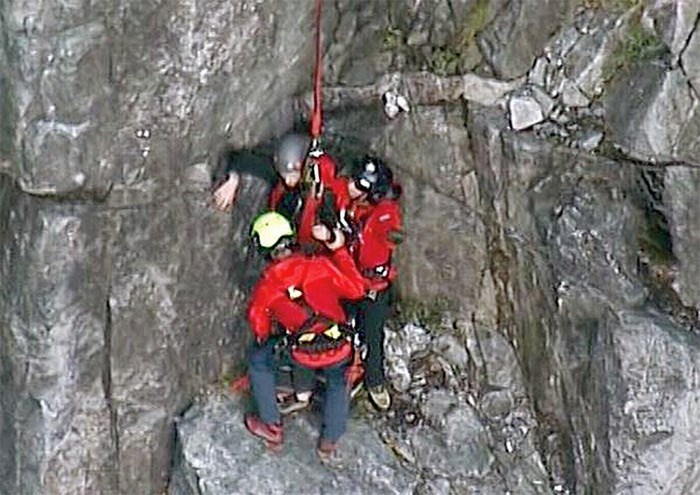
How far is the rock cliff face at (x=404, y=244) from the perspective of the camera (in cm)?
818

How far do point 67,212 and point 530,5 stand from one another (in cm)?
284

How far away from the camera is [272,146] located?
884cm

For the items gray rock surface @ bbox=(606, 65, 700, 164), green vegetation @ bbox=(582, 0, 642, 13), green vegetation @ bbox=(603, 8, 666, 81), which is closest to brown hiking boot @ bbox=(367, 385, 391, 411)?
gray rock surface @ bbox=(606, 65, 700, 164)

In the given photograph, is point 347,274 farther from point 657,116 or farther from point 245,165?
point 657,116

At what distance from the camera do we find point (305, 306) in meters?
8.61

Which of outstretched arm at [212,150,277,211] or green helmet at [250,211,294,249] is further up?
outstretched arm at [212,150,277,211]

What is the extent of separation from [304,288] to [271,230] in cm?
41

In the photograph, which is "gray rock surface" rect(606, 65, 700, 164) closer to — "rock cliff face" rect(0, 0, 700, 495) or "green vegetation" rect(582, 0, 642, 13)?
"rock cliff face" rect(0, 0, 700, 495)

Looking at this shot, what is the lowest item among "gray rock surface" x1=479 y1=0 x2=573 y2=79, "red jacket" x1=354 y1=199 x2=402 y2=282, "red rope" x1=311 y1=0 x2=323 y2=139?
"red jacket" x1=354 y1=199 x2=402 y2=282

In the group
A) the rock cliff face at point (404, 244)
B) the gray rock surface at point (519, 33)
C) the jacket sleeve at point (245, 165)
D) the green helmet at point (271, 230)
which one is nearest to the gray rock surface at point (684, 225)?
the rock cliff face at point (404, 244)

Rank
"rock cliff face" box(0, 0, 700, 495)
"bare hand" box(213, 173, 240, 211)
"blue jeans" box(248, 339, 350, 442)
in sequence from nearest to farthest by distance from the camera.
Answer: "rock cliff face" box(0, 0, 700, 495), "bare hand" box(213, 173, 240, 211), "blue jeans" box(248, 339, 350, 442)

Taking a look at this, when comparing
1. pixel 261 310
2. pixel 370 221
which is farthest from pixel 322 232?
pixel 261 310

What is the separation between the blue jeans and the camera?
8.84 metres

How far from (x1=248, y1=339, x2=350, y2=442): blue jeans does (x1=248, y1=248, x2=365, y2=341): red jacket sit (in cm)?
28
